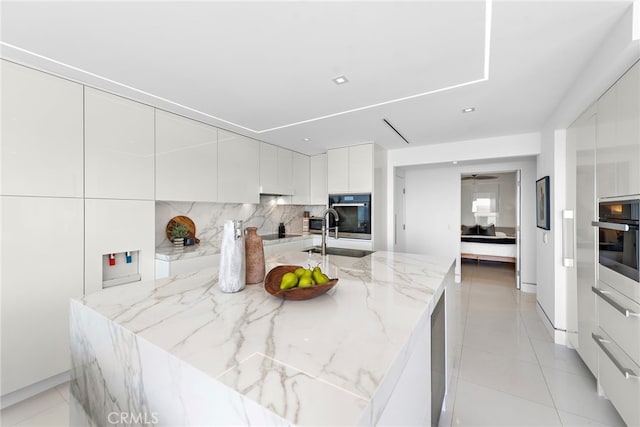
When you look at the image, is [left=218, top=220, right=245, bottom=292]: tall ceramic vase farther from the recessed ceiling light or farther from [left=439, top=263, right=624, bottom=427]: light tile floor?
[left=439, top=263, right=624, bottom=427]: light tile floor

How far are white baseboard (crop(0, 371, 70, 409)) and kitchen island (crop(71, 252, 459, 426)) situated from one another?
4.11ft

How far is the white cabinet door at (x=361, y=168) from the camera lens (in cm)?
380

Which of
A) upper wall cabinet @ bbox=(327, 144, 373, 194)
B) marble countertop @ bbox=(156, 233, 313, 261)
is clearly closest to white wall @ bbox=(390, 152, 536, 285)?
upper wall cabinet @ bbox=(327, 144, 373, 194)

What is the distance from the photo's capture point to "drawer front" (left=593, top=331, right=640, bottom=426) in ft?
4.65

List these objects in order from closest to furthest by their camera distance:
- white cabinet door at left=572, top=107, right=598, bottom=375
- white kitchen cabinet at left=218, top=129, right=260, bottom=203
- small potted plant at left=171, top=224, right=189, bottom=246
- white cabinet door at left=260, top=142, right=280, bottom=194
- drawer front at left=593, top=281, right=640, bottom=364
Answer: drawer front at left=593, top=281, right=640, bottom=364
white cabinet door at left=572, top=107, right=598, bottom=375
small potted plant at left=171, top=224, right=189, bottom=246
white kitchen cabinet at left=218, top=129, right=260, bottom=203
white cabinet door at left=260, top=142, right=280, bottom=194

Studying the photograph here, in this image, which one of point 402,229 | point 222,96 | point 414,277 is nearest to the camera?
point 414,277

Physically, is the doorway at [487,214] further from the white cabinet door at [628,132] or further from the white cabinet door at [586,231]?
the white cabinet door at [628,132]

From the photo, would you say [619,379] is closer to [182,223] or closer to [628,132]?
[628,132]

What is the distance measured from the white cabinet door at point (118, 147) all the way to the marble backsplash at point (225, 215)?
0.66 metres

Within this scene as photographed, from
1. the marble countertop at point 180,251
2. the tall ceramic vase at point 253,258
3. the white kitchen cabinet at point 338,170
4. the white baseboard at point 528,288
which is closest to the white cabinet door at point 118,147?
the marble countertop at point 180,251

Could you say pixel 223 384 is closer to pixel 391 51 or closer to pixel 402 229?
pixel 391 51

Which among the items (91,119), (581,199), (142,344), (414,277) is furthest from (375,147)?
(142,344)

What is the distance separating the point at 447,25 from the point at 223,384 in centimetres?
183

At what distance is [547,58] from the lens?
1723mm
